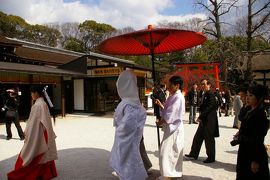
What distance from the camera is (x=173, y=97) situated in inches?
186

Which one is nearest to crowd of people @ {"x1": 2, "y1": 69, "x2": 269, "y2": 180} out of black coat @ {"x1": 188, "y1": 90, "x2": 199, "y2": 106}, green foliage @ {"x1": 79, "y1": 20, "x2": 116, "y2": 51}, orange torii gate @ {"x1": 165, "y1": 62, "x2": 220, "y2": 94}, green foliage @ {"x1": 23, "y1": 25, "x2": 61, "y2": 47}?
black coat @ {"x1": 188, "y1": 90, "x2": 199, "y2": 106}

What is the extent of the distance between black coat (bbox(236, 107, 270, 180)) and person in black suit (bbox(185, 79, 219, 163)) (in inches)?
94.3

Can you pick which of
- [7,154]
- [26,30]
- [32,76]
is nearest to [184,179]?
[7,154]

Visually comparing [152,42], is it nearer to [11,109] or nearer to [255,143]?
[255,143]

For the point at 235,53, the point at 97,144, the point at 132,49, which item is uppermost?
the point at 235,53

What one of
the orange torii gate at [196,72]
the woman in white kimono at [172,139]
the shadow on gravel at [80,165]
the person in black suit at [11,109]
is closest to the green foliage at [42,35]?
the orange torii gate at [196,72]

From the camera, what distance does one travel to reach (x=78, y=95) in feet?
62.3

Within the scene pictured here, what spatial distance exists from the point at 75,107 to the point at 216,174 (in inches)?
589

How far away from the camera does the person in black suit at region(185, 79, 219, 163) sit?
19.3 ft

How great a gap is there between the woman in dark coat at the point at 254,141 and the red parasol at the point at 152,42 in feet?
4.75

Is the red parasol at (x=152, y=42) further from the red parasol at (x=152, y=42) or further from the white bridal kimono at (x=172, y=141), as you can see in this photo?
the white bridal kimono at (x=172, y=141)

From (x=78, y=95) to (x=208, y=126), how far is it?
1406 cm

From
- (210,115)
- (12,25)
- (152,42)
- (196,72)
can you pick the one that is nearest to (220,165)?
(210,115)

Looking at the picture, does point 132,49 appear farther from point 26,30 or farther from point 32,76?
point 26,30
